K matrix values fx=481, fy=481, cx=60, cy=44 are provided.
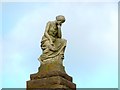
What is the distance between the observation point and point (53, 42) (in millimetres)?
18641

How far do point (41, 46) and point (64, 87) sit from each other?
220cm

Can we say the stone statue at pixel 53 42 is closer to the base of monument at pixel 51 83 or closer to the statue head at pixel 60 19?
the statue head at pixel 60 19

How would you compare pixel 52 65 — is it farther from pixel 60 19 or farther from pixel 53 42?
pixel 60 19

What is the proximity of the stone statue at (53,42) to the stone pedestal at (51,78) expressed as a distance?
0.94ft

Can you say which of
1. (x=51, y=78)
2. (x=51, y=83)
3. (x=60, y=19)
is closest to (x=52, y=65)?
(x=51, y=78)

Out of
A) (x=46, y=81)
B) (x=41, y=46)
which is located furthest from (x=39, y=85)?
(x=41, y=46)

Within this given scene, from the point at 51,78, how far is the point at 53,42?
176 centimetres

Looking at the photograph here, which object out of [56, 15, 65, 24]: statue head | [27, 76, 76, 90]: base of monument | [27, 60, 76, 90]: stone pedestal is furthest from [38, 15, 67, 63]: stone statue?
[27, 76, 76, 90]: base of monument

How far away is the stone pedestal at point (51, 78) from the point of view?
1733cm

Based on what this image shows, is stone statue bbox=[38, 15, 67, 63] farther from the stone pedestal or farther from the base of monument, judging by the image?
the base of monument

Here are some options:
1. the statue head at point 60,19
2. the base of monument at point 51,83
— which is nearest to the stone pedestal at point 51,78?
the base of monument at point 51,83

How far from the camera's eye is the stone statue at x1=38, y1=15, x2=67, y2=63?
59.9 feet

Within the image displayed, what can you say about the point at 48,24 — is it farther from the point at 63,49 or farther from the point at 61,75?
the point at 61,75

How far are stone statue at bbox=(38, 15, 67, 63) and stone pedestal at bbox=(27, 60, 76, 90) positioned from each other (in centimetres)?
29
